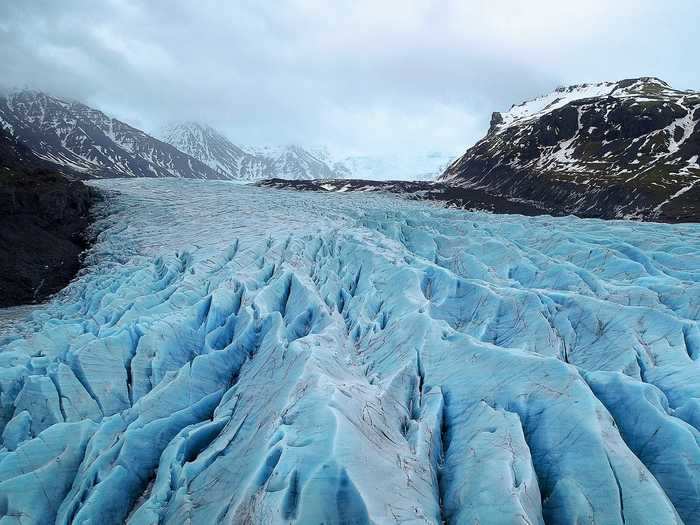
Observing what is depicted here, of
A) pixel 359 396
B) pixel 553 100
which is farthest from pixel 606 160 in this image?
pixel 359 396

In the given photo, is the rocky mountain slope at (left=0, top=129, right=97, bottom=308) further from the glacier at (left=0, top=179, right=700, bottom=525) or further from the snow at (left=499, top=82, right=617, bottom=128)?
the snow at (left=499, top=82, right=617, bottom=128)

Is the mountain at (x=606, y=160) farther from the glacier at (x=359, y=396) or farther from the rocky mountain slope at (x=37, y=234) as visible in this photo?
the rocky mountain slope at (x=37, y=234)

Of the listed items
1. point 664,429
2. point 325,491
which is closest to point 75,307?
point 325,491

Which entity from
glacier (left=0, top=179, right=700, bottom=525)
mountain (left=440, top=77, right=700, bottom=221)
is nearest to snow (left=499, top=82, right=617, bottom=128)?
mountain (left=440, top=77, right=700, bottom=221)

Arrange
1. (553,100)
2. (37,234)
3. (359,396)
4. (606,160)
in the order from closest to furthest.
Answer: (359,396)
(37,234)
(606,160)
(553,100)

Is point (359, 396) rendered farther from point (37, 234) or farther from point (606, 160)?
point (606, 160)

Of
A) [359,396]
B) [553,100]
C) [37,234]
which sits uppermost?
[553,100]

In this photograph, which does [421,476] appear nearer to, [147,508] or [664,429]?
[664,429]
